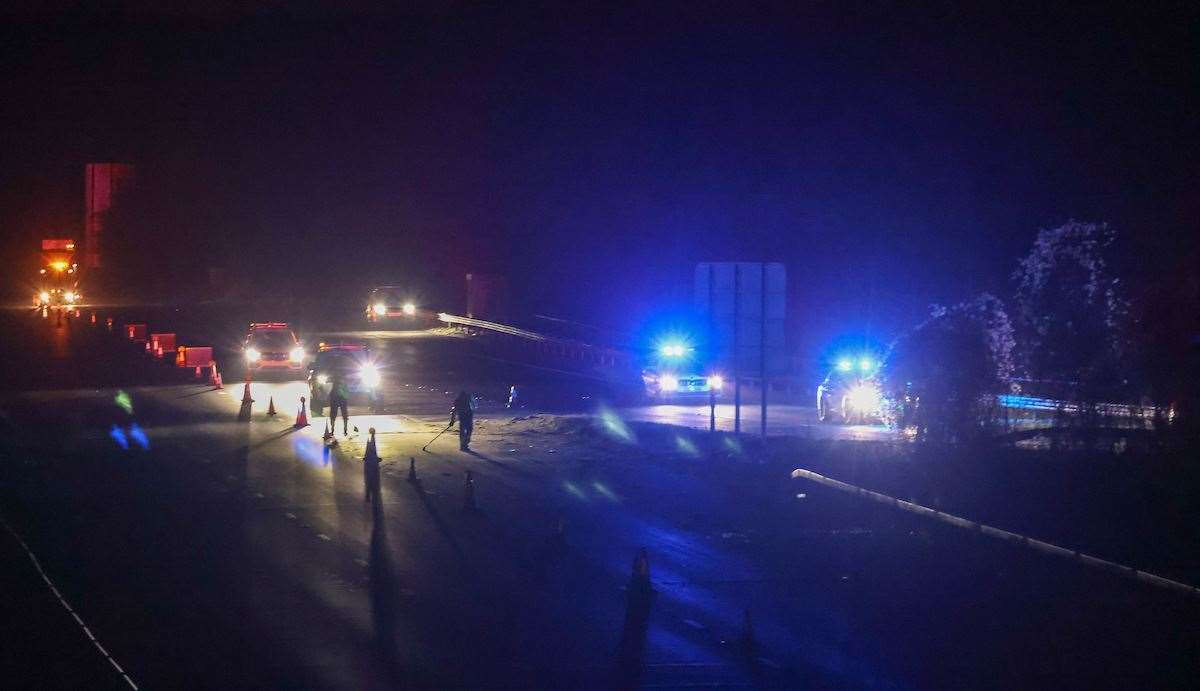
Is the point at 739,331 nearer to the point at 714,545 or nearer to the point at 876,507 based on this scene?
the point at 876,507

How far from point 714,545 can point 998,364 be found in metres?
7.98

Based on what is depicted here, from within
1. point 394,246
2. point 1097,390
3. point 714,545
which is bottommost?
point 714,545

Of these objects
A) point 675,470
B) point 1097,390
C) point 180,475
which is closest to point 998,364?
point 1097,390

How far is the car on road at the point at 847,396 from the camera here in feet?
88.4

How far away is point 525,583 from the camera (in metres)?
11.2

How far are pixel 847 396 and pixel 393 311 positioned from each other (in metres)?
35.9

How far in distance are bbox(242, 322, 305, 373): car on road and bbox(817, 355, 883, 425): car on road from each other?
16.9m

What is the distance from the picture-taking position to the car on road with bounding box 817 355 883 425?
26953 millimetres

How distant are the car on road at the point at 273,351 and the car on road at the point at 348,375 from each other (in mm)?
7126

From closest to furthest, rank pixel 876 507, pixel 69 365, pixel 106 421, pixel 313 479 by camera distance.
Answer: pixel 876 507, pixel 313 479, pixel 106 421, pixel 69 365

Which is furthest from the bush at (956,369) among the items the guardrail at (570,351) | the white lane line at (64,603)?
the guardrail at (570,351)

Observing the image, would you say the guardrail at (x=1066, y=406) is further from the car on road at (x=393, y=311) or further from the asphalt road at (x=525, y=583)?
the car on road at (x=393, y=311)

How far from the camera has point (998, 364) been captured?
1920 centimetres

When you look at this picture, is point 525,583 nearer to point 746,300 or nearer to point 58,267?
point 746,300
